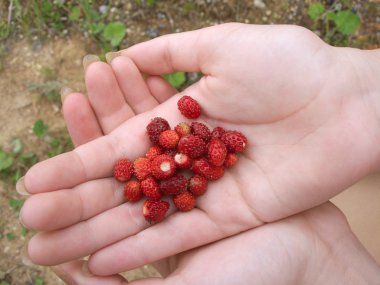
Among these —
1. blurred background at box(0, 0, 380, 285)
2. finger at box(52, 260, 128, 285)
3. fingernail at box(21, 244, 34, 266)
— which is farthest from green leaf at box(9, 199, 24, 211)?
finger at box(52, 260, 128, 285)

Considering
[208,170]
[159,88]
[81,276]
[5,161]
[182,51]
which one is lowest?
[5,161]

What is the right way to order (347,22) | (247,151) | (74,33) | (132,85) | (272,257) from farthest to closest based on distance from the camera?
(74,33) → (347,22) → (132,85) → (247,151) → (272,257)

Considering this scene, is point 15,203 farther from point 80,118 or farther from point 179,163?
point 179,163

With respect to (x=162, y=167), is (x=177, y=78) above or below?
below

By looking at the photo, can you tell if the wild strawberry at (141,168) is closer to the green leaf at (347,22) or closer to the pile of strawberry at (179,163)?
the pile of strawberry at (179,163)

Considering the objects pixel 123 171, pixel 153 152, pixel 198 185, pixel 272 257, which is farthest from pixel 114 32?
pixel 272 257

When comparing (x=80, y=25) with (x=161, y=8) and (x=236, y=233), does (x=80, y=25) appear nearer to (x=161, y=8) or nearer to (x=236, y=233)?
(x=161, y=8)

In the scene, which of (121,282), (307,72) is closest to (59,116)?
(121,282)

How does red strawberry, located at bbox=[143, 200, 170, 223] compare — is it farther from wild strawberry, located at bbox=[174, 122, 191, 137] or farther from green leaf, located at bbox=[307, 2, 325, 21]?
green leaf, located at bbox=[307, 2, 325, 21]
